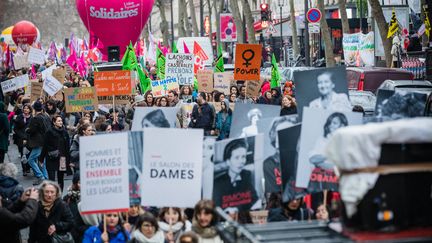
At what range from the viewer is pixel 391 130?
6887mm

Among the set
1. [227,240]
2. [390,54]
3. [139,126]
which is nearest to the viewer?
[227,240]

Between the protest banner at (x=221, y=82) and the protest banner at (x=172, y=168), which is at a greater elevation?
the protest banner at (x=221, y=82)

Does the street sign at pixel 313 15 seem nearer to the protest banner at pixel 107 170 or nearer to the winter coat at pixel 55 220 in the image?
the winter coat at pixel 55 220

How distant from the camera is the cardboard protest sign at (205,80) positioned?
87.1 ft

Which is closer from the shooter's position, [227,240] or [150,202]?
[227,240]

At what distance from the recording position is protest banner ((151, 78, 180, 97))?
82.1 feet

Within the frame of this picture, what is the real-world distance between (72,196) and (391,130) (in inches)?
247

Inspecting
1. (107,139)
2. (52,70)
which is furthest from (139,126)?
(52,70)

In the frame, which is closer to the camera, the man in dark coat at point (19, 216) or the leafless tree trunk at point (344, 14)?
the man in dark coat at point (19, 216)

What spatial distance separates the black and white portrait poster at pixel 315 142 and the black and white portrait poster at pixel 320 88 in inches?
55.2

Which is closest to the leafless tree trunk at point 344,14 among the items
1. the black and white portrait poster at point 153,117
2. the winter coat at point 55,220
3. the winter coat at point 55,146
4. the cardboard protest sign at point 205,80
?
the cardboard protest sign at point 205,80

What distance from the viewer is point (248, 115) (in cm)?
1284

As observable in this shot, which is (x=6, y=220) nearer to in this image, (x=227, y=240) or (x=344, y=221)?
(x=227, y=240)

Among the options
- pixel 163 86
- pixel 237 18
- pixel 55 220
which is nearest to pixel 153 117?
pixel 55 220
